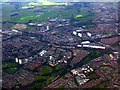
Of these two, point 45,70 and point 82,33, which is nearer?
point 45,70

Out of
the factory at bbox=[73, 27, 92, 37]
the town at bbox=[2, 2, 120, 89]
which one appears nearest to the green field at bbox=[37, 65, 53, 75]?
A: the town at bbox=[2, 2, 120, 89]

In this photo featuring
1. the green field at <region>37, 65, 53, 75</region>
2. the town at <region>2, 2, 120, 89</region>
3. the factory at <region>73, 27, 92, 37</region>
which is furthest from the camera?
the factory at <region>73, 27, 92, 37</region>

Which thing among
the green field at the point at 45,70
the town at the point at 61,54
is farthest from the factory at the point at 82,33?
the green field at the point at 45,70

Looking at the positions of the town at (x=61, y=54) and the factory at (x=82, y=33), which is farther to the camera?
the factory at (x=82, y=33)

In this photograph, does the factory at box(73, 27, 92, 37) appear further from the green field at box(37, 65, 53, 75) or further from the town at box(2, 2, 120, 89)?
the green field at box(37, 65, 53, 75)

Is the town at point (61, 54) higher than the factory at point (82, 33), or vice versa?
the factory at point (82, 33)

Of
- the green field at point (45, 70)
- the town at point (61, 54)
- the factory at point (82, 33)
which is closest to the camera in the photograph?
the town at point (61, 54)

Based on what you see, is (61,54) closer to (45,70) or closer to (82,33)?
(45,70)

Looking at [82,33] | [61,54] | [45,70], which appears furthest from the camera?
[82,33]

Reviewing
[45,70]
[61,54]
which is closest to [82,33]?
[61,54]

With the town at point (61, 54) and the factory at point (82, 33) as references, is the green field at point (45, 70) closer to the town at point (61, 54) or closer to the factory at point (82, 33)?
the town at point (61, 54)

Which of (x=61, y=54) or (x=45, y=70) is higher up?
(x=61, y=54)

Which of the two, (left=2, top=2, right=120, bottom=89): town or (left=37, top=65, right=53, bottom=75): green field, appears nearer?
(left=2, top=2, right=120, bottom=89): town
